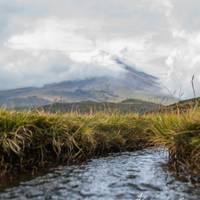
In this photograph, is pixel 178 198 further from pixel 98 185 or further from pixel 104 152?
pixel 104 152

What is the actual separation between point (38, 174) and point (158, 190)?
4.08 metres

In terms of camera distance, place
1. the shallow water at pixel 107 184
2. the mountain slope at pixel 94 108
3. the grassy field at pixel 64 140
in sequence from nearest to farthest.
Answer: the shallow water at pixel 107 184 < the grassy field at pixel 64 140 < the mountain slope at pixel 94 108

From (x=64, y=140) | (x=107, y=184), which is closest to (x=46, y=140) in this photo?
(x=64, y=140)

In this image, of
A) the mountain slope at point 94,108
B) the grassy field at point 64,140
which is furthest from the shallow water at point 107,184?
the mountain slope at point 94,108

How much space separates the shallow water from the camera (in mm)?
12383

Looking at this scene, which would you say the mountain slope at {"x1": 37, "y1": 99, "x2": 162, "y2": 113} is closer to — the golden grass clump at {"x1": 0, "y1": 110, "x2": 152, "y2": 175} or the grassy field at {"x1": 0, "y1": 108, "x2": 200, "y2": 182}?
the golden grass clump at {"x1": 0, "y1": 110, "x2": 152, "y2": 175}

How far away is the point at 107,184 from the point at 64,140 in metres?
3.53

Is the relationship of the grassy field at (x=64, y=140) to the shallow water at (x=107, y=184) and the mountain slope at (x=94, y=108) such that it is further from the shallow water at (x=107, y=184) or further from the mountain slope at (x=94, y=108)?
the mountain slope at (x=94, y=108)

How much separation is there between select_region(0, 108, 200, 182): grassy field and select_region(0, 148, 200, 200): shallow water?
2.41 ft

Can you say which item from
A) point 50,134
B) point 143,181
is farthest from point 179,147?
point 50,134

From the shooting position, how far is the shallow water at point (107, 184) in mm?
12383

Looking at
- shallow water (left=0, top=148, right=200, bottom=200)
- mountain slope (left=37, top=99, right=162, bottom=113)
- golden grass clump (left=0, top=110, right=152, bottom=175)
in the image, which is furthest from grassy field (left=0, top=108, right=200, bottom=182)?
mountain slope (left=37, top=99, right=162, bottom=113)

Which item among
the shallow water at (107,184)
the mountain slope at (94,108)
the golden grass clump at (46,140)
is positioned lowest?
the shallow water at (107,184)

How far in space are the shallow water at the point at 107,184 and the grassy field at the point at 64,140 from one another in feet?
2.41
